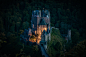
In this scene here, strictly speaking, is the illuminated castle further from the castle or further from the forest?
the forest

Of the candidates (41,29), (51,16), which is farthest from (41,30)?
(51,16)

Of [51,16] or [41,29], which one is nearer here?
[41,29]

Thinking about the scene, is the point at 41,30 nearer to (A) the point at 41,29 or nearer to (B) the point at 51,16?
(A) the point at 41,29

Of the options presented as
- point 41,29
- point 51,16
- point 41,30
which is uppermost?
point 51,16

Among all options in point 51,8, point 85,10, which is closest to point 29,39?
point 51,8

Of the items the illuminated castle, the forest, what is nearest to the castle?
the illuminated castle

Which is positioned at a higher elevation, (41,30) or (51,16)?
(51,16)

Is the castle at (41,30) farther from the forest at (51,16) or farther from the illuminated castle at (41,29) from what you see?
the forest at (51,16)

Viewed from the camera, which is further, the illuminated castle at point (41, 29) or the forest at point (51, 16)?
the forest at point (51, 16)

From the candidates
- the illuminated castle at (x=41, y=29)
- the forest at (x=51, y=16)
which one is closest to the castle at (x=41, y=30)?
the illuminated castle at (x=41, y=29)

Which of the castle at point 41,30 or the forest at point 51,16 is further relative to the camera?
the forest at point 51,16

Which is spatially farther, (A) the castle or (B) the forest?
(B) the forest
